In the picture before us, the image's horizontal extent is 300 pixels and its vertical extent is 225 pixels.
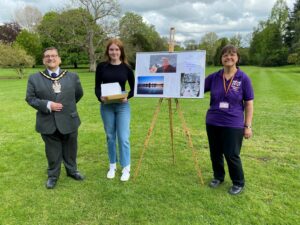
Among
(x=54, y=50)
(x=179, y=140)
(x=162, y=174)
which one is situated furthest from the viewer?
(x=179, y=140)

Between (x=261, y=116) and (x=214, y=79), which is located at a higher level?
(x=214, y=79)

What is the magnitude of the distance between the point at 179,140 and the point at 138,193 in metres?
2.58

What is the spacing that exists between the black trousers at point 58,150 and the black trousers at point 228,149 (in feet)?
6.89

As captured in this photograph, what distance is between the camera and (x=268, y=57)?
56.3m

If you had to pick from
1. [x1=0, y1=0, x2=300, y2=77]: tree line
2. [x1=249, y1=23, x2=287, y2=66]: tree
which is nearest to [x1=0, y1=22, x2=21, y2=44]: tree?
[x1=0, y1=0, x2=300, y2=77]: tree line

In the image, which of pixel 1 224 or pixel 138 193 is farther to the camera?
pixel 138 193

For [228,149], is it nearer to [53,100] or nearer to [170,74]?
[170,74]

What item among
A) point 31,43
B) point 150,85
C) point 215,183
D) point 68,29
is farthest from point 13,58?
point 215,183

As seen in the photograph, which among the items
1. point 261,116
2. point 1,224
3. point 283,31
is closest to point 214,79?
point 1,224

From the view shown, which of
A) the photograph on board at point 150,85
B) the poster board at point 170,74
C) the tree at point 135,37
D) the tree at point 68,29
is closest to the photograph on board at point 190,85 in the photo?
the poster board at point 170,74

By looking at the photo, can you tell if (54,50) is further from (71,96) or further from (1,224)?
(1,224)

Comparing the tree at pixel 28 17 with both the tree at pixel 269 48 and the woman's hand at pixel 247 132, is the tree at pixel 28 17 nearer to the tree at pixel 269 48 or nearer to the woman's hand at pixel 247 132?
the tree at pixel 269 48

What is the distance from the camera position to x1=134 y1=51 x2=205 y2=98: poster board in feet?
13.4

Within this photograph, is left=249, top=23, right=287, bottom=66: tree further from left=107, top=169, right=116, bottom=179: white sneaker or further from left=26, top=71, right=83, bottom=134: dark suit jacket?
left=26, top=71, right=83, bottom=134: dark suit jacket
